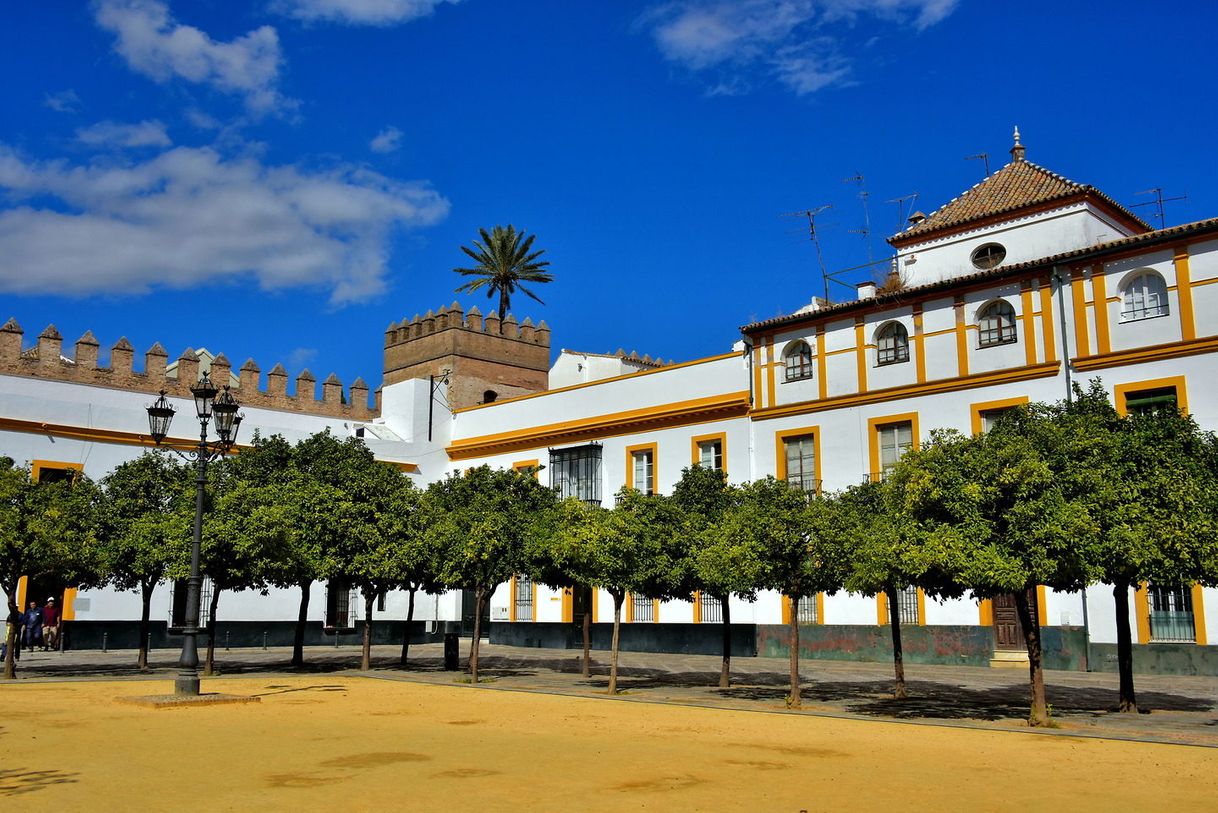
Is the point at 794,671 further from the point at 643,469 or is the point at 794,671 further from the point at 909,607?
the point at 643,469

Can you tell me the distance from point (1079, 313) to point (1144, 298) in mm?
1484

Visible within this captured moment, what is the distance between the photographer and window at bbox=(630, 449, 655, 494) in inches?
1407

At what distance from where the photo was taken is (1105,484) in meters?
14.6

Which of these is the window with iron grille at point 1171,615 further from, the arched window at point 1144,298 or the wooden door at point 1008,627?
the arched window at point 1144,298

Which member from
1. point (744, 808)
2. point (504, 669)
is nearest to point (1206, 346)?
point (504, 669)

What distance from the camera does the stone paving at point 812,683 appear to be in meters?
15.8

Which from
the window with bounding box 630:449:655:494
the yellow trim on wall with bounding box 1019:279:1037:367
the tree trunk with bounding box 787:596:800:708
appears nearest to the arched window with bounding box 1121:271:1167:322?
the yellow trim on wall with bounding box 1019:279:1037:367

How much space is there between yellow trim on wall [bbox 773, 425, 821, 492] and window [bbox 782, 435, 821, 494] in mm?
30

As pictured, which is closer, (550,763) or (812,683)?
(550,763)

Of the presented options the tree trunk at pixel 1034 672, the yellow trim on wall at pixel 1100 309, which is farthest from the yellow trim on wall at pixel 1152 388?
the tree trunk at pixel 1034 672

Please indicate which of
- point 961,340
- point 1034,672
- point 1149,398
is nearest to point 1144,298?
point 1149,398

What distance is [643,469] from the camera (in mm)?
36188

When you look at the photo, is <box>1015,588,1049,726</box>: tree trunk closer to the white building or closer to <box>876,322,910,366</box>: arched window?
the white building

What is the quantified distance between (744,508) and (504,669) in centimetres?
1061
